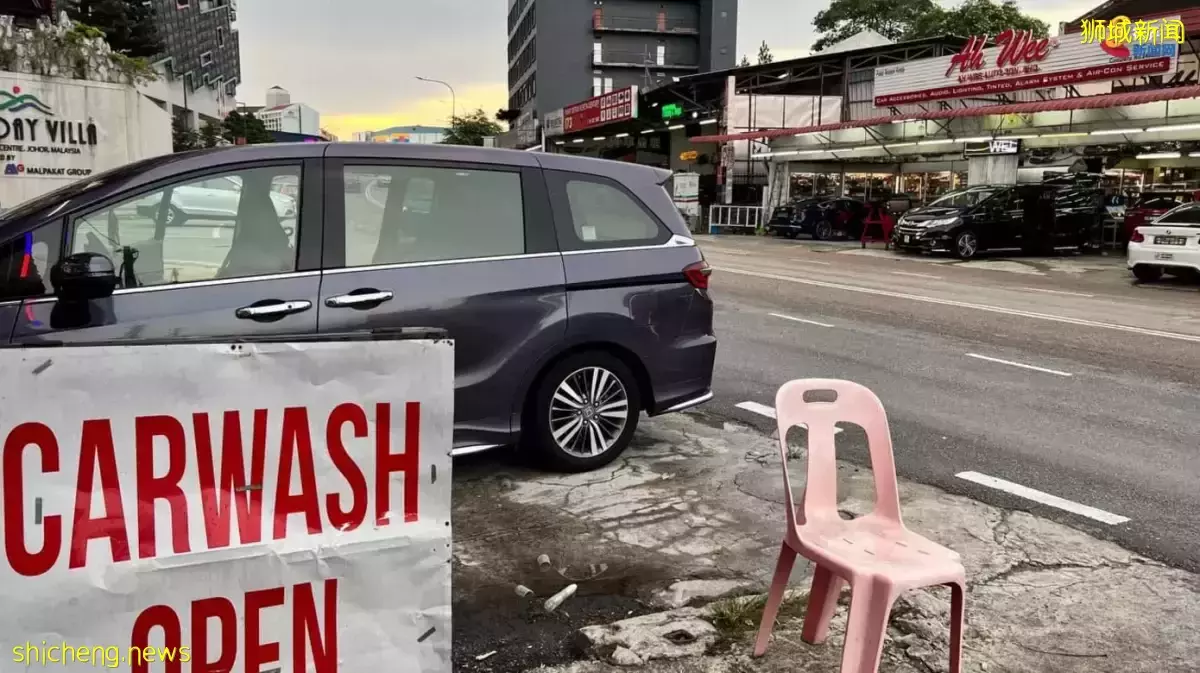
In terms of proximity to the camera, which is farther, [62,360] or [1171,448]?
[1171,448]

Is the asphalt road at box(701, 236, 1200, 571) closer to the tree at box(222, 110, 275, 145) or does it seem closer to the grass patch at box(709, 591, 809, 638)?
the grass patch at box(709, 591, 809, 638)

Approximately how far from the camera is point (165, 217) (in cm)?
407

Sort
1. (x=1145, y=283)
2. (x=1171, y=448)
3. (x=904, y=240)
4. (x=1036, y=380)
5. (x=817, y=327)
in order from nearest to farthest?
(x=1171, y=448)
(x=1036, y=380)
(x=817, y=327)
(x=1145, y=283)
(x=904, y=240)

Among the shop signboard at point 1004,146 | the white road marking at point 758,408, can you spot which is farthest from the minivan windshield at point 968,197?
the white road marking at point 758,408

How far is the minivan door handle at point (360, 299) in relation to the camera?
4246 millimetres

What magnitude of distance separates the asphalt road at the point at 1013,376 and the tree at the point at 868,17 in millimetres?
50970

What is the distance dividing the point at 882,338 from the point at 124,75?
1005cm

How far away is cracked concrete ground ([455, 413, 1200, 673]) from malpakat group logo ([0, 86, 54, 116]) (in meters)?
9.20

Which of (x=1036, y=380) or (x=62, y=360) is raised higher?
(x=62, y=360)

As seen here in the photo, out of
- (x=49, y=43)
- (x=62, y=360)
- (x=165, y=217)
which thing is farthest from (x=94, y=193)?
(x=49, y=43)

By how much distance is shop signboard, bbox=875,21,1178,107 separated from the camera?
20.2m

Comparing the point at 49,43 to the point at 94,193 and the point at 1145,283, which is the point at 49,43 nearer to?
the point at 94,193

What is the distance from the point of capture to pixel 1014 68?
23.2 meters

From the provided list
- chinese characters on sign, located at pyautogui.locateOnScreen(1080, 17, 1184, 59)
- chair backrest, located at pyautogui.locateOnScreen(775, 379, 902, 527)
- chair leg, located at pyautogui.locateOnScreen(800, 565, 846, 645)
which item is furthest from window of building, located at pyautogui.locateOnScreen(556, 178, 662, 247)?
chinese characters on sign, located at pyautogui.locateOnScreen(1080, 17, 1184, 59)
